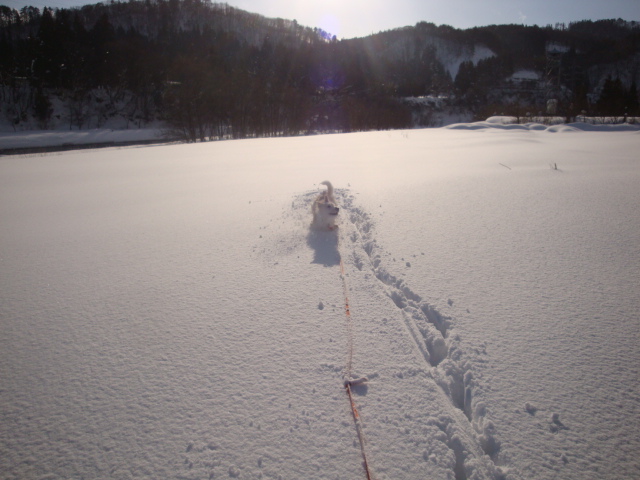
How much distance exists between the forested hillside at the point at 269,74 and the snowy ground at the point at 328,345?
21637mm

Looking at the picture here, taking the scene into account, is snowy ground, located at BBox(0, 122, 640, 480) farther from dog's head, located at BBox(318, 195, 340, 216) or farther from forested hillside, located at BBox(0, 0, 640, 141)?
forested hillside, located at BBox(0, 0, 640, 141)

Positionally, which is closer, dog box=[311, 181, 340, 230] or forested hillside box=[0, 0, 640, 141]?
dog box=[311, 181, 340, 230]

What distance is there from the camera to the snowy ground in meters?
1.04

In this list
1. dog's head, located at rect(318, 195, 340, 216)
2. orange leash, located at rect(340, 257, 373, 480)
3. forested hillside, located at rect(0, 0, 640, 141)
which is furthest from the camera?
forested hillside, located at rect(0, 0, 640, 141)

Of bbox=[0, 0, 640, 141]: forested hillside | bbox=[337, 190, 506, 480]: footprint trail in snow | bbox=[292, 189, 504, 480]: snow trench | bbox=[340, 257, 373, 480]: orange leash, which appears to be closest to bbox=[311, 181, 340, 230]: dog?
bbox=[292, 189, 504, 480]: snow trench

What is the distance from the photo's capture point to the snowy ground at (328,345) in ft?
3.41

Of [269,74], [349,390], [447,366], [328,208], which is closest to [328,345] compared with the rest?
[349,390]

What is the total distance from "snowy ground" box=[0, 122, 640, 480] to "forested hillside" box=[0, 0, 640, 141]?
21637 millimetres

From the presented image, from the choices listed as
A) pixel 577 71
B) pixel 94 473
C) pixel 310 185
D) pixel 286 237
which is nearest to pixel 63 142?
pixel 310 185

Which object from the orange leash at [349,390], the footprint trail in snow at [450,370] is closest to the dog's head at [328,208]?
the footprint trail in snow at [450,370]

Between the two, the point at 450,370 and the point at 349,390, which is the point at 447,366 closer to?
the point at 450,370

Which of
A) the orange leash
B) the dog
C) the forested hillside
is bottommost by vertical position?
the orange leash

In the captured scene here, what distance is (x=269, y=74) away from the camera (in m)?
35.9

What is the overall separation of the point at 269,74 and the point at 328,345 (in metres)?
40.2
